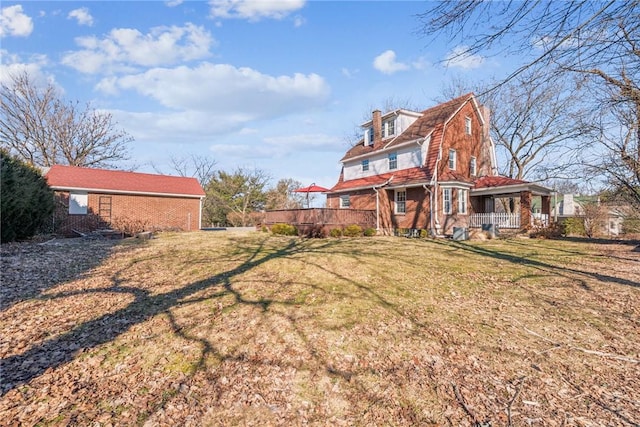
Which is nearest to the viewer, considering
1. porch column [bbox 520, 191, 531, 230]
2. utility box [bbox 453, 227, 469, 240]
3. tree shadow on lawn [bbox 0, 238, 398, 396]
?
tree shadow on lawn [bbox 0, 238, 398, 396]

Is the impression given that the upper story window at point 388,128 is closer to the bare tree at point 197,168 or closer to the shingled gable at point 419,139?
the shingled gable at point 419,139

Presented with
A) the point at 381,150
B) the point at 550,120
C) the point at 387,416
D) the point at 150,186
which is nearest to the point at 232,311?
the point at 387,416

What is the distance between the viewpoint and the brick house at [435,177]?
52.4 feet

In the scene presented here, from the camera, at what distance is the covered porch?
617 inches

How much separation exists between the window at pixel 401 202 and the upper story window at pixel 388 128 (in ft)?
13.6

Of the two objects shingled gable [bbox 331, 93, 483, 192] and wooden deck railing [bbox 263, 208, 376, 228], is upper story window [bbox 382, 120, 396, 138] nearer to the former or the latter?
shingled gable [bbox 331, 93, 483, 192]

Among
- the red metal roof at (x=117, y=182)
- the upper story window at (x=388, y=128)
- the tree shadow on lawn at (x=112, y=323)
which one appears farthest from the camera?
the upper story window at (x=388, y=128)

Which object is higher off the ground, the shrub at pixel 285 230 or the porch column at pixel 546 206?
the porch column at pixel 546 206

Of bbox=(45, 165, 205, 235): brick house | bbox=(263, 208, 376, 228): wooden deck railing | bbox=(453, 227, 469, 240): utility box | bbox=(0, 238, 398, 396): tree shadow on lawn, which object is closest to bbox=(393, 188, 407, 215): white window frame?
bbox=(263, 208, 376, 228): wooden deck railing

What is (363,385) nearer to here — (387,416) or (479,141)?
(387,416)

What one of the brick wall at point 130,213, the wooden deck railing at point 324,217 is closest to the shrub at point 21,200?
the brick wall at point 130,213

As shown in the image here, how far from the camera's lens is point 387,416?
2568 mm

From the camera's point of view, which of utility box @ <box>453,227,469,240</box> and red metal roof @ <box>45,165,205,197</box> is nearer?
utility box @ <box>453,227,469,240</box>

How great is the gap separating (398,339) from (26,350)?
425 centimetres
